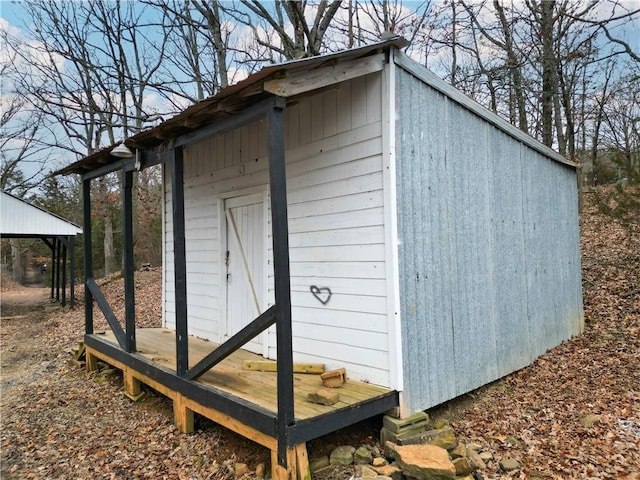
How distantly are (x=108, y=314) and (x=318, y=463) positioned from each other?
3.65 meters

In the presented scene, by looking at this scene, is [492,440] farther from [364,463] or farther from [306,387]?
[306,387]

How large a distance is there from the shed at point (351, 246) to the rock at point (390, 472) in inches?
14.4

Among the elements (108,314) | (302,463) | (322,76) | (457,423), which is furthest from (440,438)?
(108,314)

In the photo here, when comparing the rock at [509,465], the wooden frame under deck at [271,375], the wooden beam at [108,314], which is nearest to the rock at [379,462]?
the wooden frame under deck at [271,375]

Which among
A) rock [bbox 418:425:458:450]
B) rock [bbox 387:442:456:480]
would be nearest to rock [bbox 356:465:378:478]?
rock [bbox 387:442:456:480]

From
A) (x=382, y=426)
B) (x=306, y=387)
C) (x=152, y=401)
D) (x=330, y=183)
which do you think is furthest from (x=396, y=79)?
(x=152, y=401)

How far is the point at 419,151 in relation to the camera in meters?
3.84

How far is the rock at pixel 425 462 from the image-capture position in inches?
110

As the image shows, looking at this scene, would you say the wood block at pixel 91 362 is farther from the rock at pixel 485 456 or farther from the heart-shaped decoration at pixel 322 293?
the rock at pixel 485 456

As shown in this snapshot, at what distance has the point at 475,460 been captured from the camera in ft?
10.6

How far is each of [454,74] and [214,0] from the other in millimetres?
7441

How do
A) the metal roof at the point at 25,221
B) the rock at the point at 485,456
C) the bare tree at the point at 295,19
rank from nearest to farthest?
1. the rock at the point at 485,456
2. the bare tree at the point at 295,19
3. the metal roof at the point at 25,221

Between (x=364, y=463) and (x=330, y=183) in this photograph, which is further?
(x=330, y=183)

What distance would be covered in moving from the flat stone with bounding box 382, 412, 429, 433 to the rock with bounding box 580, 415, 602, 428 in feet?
4.97
